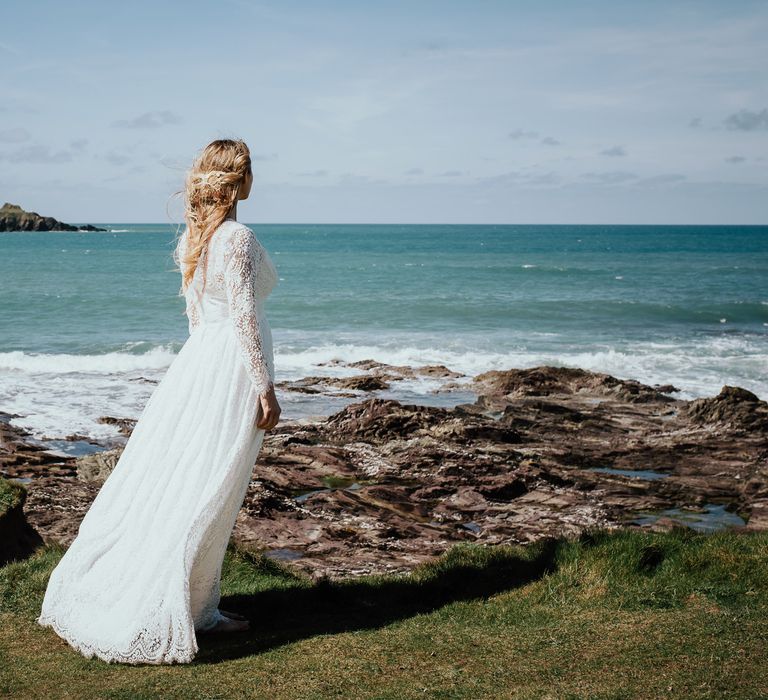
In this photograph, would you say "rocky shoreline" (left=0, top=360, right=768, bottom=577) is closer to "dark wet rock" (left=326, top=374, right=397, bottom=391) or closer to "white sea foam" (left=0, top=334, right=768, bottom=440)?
"white sea foam" (left=0, top=334, right=768, bottom=440)

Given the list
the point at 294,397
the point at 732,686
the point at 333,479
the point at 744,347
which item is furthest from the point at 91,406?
the point at 744,347

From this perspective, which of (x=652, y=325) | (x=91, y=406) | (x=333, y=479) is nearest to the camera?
(x=333, y=479)

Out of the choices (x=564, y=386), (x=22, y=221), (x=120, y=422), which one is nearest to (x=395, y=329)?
(x=564, y=386)

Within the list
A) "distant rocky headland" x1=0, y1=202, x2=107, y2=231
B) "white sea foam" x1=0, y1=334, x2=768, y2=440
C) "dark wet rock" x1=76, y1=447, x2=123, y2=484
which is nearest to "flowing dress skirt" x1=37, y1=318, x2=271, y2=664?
"dark wet rock" x1=76, y1=447, x2=123, y2=484

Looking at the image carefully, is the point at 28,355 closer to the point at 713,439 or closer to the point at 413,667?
the point at 713,439

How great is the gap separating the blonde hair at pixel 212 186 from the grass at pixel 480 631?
2353mm

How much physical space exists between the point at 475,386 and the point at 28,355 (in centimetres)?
1368

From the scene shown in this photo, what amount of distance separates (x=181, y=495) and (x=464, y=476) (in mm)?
7050

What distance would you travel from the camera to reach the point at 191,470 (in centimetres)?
520

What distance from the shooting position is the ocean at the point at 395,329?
64.6 feet

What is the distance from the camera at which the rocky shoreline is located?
9.26m

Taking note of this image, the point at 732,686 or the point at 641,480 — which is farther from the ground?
the point at 732,686

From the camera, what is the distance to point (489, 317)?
3722 cm

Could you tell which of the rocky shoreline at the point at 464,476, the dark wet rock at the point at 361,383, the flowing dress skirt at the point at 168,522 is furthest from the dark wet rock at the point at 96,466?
the dark wet rock at the point at 361,383
